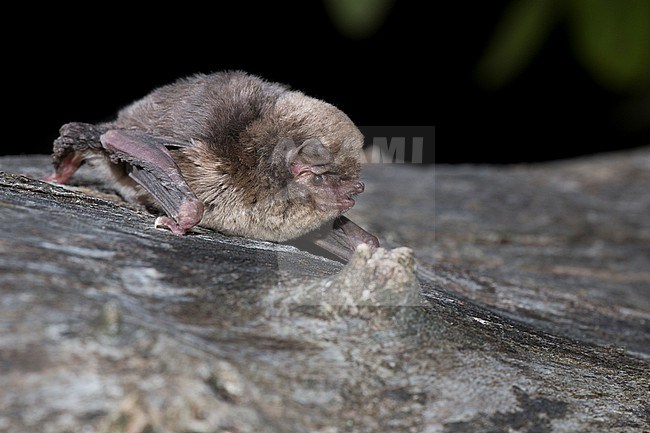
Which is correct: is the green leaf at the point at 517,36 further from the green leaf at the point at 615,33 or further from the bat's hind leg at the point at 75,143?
the bat's hind leg at the point at 75,143

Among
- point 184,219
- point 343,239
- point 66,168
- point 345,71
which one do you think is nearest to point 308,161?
point 343,239

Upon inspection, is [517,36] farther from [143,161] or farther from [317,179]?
[143,161]

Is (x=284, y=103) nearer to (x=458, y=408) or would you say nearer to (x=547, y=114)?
(x=458, y=408)

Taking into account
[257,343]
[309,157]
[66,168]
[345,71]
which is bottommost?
[257,343]

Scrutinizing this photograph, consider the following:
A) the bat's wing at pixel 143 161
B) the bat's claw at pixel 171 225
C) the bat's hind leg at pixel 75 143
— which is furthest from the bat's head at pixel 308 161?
the bat's hind leg at pixel 75 143

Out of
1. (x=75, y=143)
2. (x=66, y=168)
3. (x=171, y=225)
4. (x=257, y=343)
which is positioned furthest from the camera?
(x=66, y=168)

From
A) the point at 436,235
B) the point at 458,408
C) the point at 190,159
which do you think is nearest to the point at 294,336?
the point at 458,408

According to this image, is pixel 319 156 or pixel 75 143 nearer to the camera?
pixel 319 156
